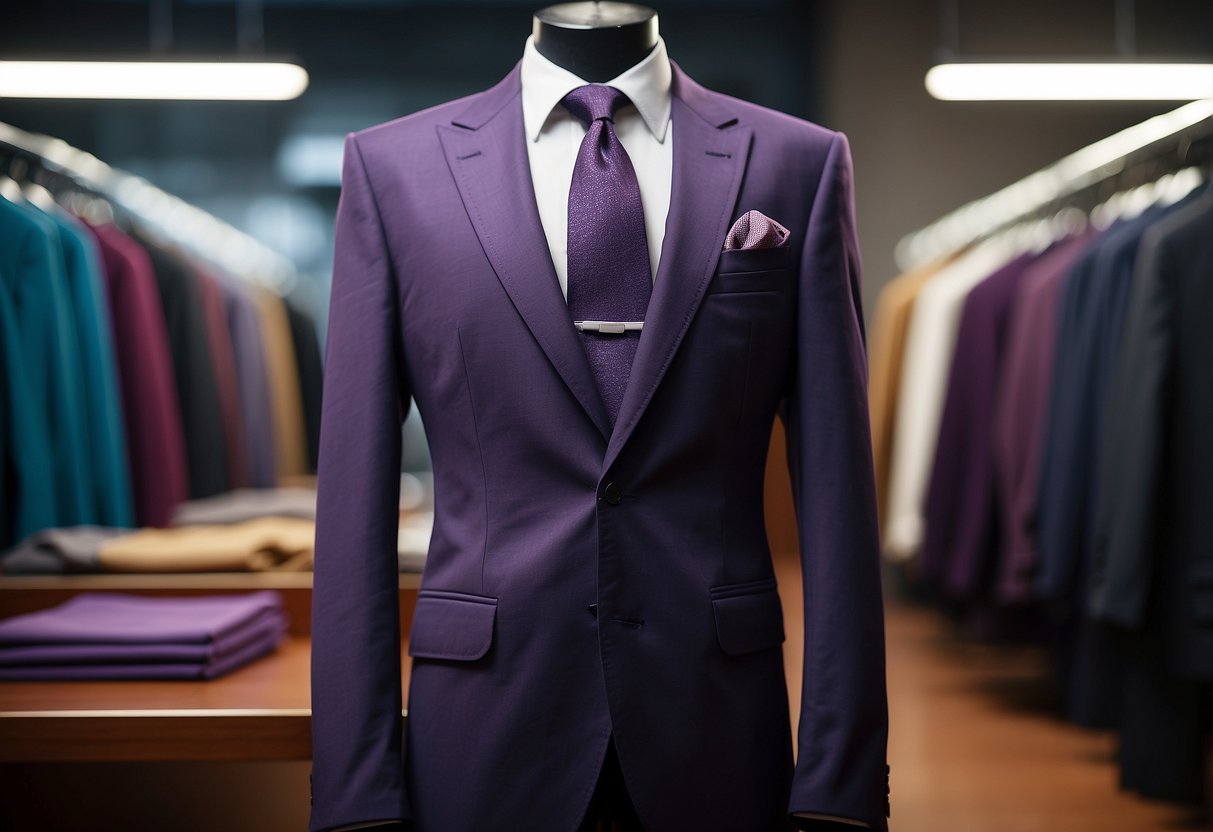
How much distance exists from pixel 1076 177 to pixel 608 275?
128 inches

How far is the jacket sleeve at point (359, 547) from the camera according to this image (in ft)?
3.66

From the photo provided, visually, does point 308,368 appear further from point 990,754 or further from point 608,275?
point 608,275

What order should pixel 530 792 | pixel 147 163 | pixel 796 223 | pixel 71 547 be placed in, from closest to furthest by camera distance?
pixel 530 792 → pixel 796 223 → pixel 71 547 → pixel 147 163

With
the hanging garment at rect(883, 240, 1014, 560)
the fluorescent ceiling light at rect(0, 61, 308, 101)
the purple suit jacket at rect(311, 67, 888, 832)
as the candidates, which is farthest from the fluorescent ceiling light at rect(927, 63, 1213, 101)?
the purple suit jacket at rect(311, 67, 888, 832)

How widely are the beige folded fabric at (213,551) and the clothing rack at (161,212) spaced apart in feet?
4.39

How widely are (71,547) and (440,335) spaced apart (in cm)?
108

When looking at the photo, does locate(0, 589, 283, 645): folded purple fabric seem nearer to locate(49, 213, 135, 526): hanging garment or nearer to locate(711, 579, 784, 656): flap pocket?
locate(711, 579, 784, 656): flap pocket

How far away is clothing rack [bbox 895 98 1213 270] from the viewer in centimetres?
331

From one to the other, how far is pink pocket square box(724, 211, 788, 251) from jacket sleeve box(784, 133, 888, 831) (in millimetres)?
49

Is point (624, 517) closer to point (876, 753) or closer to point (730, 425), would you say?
point (730, 425)

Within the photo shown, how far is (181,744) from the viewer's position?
1.37 meters

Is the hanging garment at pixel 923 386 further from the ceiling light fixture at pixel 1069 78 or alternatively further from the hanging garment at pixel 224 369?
the hanging garment at pixel 224 369

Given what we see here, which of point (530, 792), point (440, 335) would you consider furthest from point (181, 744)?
point (440, 335)

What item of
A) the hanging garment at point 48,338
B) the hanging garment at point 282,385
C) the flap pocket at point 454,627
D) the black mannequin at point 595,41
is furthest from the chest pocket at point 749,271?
the hanging garment at point 282,385
